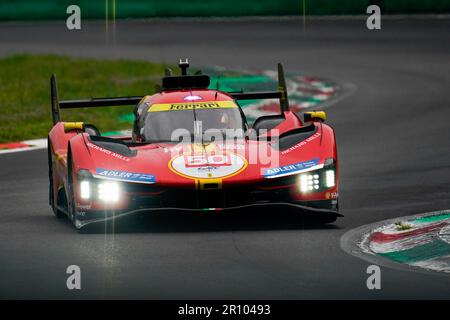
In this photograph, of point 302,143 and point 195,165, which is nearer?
point 195,165

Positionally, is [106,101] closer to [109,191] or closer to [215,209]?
[109,191]

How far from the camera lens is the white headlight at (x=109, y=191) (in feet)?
43.4

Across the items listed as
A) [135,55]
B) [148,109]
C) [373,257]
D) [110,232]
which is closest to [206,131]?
[148,109]

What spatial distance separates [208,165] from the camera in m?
13.3

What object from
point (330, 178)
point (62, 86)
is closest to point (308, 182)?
point (330, 178)

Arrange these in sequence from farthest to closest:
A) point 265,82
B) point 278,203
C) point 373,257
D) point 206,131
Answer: point 265,82
point 206,131
point 278,203
point 373,257

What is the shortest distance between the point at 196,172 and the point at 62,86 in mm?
15783

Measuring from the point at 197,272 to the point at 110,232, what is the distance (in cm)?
233

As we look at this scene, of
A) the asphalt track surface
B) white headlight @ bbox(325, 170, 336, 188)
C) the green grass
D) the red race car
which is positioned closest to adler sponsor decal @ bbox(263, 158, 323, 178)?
the red race car

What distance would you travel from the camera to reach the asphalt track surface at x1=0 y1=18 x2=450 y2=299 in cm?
1045

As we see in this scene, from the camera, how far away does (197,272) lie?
11.1 m

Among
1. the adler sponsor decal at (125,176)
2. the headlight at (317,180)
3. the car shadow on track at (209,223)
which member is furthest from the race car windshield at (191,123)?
the headlight at (317,180)

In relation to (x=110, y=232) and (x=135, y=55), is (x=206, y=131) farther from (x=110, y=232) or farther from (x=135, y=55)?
(x=135, y=55)
